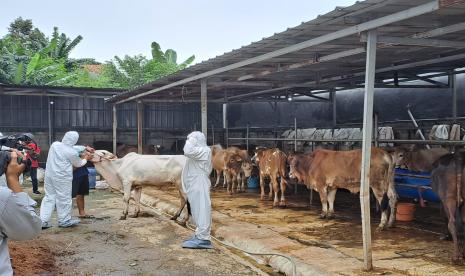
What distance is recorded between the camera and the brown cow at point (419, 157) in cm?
1022

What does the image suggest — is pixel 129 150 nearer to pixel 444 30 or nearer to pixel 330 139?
pixel 330 139

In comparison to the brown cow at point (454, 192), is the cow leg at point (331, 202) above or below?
below

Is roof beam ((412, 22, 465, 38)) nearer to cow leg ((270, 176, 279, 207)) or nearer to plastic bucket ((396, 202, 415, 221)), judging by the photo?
plastic bucket ((396, 202, 415, 221))

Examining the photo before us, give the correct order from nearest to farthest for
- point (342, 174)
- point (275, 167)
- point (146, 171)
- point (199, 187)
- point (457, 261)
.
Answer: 1. point (457, 261)
2. point (199, 187)
3. point (342, 174)
4. point (146, 171)
5. point (275, 167)

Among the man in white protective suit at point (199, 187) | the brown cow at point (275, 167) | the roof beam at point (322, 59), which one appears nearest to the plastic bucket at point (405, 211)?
the brown cow at point (275, 167)

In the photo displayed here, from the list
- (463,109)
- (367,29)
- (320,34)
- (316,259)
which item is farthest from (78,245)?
(463,109)

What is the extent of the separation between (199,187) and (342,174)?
346 cm

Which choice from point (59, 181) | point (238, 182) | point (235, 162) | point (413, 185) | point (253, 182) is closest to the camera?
point (59, 181)

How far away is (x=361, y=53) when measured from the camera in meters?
8.12

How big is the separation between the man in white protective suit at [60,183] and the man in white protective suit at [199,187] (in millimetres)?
2815

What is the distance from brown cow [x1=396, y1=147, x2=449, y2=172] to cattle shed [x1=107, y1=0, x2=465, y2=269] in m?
1.90

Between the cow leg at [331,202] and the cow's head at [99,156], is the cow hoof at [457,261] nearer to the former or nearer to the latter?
the cow leg at [331,202]

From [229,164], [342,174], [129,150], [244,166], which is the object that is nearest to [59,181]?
[342,174]

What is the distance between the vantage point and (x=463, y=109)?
13320mm
